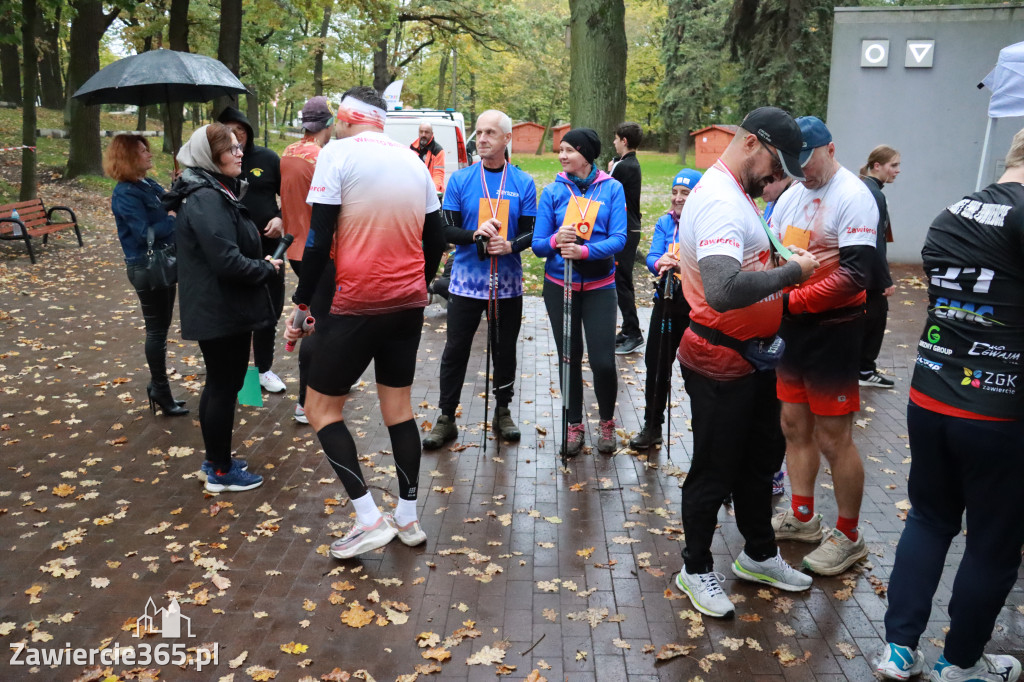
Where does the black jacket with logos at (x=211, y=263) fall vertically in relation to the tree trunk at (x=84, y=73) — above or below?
below

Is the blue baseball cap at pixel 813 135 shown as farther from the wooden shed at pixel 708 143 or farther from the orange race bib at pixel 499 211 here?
the wooden shed at pixel 708 143

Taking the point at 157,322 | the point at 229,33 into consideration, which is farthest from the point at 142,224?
the point at 229,33

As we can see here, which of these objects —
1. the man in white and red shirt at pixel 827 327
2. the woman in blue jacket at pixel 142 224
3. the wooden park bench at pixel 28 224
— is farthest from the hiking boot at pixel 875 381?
the wooden park bench at pixel 28 224

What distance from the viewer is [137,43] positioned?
3020cm

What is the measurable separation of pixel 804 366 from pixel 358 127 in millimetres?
2568

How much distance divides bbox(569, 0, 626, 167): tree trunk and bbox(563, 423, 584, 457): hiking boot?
277 inches

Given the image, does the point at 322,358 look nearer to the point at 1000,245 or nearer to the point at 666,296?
the point at 666,296

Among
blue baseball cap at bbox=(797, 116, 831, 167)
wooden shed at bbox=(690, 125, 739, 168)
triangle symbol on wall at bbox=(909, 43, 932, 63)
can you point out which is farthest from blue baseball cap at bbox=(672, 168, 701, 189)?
wooden shed at bbox=(690, 125, 739, 168)

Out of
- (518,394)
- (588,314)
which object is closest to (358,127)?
(588,314)

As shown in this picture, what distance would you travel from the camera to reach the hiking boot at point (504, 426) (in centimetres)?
595

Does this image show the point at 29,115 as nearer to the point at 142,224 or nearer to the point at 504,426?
the point at 142,224

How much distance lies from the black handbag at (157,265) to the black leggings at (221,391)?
1292 mm

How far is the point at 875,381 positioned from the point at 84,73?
756 inches

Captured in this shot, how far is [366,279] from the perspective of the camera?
407 centimetres
